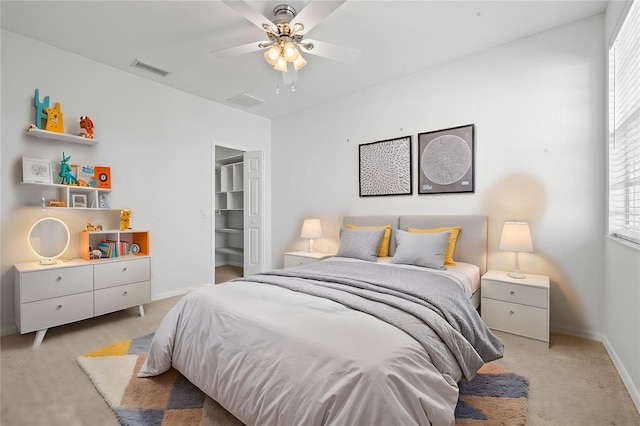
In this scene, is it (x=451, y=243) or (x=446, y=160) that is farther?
(x=446, y=160)

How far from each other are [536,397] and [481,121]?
2.44 meters

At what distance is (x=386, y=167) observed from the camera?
3.78 meters

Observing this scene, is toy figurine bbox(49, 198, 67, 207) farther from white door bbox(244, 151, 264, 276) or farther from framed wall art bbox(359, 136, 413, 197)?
framed wall art bbox(359, 136, 413, 197)

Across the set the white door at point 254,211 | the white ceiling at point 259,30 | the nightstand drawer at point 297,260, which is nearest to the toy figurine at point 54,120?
the white ceiling at point 259,30

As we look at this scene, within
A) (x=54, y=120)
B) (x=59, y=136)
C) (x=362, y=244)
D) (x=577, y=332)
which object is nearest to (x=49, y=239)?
(x=59, y=136)

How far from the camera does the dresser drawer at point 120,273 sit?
2857 mm

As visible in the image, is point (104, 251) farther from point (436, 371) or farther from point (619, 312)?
point (619, 312)

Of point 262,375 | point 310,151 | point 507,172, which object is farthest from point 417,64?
point 262,375

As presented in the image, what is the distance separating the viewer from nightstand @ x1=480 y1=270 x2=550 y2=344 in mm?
2416

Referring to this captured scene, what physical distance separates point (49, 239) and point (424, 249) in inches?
139

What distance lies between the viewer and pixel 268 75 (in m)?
3.56

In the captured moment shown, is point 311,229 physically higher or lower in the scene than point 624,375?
higher

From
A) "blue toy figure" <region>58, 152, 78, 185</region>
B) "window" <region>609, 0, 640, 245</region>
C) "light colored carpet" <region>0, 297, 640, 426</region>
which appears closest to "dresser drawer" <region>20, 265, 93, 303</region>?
"light colored carpet" <region>0, 297, 640, 426</region>

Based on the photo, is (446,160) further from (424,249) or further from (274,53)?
(274,53)
